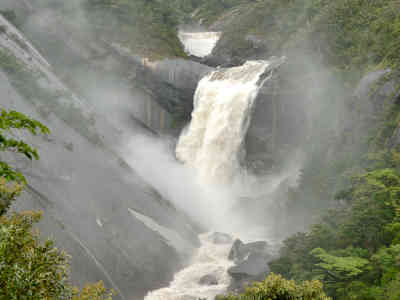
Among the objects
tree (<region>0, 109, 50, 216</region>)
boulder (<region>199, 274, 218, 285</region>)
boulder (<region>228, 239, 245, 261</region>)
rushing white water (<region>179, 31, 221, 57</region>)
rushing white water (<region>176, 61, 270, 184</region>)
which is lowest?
tree (<region>0, 109, 50, 216</region>)

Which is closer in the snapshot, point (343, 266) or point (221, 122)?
point (343, 266)

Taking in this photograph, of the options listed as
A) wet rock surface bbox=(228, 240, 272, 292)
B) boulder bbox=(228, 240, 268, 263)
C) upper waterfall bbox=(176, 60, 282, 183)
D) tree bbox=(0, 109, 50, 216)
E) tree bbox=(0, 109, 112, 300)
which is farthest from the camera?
upper waterfall bbox=(176, 60, 282, 183)

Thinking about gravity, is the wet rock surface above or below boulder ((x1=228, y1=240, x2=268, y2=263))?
below

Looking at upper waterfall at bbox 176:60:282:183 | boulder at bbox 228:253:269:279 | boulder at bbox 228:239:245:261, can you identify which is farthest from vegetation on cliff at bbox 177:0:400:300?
upper waterfall at bbox 176:60:282:183

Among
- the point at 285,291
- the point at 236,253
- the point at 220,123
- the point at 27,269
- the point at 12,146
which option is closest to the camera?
the point at 12,146

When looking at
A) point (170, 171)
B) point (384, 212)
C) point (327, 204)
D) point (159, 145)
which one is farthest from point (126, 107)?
point (384, 212)

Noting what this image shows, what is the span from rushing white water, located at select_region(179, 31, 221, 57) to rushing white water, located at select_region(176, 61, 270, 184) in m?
14.2

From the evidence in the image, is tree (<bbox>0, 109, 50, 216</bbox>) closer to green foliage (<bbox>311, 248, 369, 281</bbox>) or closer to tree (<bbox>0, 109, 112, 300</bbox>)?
tree (<bbox>0, 109, 112, 300</bbox>)

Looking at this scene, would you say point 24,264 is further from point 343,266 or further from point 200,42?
point 200,42

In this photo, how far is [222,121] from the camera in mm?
26938

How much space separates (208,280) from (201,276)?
0.47 metres

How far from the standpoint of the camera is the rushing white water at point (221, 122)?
25891 mm

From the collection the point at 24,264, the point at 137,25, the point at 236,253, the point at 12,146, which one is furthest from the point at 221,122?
the point at 12,146

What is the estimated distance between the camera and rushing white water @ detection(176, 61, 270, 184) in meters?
25.9
